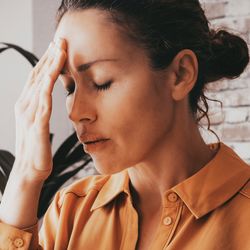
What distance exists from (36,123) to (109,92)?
0.21 meters

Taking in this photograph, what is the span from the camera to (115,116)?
124 centimetres

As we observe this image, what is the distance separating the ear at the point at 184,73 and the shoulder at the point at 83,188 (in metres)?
0.34

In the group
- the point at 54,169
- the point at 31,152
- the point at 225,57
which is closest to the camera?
the point at 31,152

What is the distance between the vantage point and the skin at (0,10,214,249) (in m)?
1.24

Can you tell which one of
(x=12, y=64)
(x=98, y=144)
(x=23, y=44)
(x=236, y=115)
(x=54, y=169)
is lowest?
(x=54, y=169)

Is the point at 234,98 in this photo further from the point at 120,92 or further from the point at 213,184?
the point at 120,92

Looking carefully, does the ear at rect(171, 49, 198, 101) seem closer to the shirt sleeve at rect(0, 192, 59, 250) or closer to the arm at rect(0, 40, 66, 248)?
the arm at rect(0, 40, 66, 248)

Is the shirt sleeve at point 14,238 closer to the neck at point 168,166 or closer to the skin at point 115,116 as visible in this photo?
the skin at point 115,116

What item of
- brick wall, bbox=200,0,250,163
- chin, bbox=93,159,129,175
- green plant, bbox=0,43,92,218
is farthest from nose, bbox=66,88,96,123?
brick wall, bbox=200,0,250,163

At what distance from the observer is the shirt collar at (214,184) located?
129 centimetres

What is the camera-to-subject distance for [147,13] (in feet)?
4.21

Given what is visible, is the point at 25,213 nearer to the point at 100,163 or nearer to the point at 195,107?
the point at 100,163

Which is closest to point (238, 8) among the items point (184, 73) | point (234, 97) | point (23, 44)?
point (234, 97)

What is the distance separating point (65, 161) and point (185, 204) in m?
1.19
